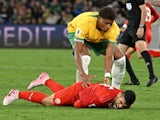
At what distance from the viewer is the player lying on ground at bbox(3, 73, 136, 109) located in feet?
32.2

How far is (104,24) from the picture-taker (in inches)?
396

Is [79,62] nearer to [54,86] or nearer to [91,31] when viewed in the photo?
[91,31]

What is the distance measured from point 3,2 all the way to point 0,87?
17098mm

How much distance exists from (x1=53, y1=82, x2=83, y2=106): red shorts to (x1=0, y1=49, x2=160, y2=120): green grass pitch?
0.14m

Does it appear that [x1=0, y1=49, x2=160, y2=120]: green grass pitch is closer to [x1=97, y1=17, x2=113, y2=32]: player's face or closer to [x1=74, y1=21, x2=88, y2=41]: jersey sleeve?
[x1=74, y1=21, x2=88, y2=41]: jersey sleeve

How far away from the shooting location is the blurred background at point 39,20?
90.3ft

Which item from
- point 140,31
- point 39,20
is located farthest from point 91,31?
point 39,20

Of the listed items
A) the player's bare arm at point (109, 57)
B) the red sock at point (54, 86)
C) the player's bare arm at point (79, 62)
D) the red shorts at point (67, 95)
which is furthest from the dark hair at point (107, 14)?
the red sock at point (54, 86)

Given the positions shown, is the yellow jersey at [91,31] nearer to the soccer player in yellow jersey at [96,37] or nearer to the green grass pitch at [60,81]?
the soccer player in yellow jersey at [96,37]

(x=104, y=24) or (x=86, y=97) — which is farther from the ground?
(x=104, y=24)

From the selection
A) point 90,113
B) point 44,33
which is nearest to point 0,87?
point 90,113

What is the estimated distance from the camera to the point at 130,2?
1374cm

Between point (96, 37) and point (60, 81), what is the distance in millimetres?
3762

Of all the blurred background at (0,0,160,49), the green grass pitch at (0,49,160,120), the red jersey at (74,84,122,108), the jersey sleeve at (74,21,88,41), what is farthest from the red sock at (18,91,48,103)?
the blurred background at (0,0,160,49)
